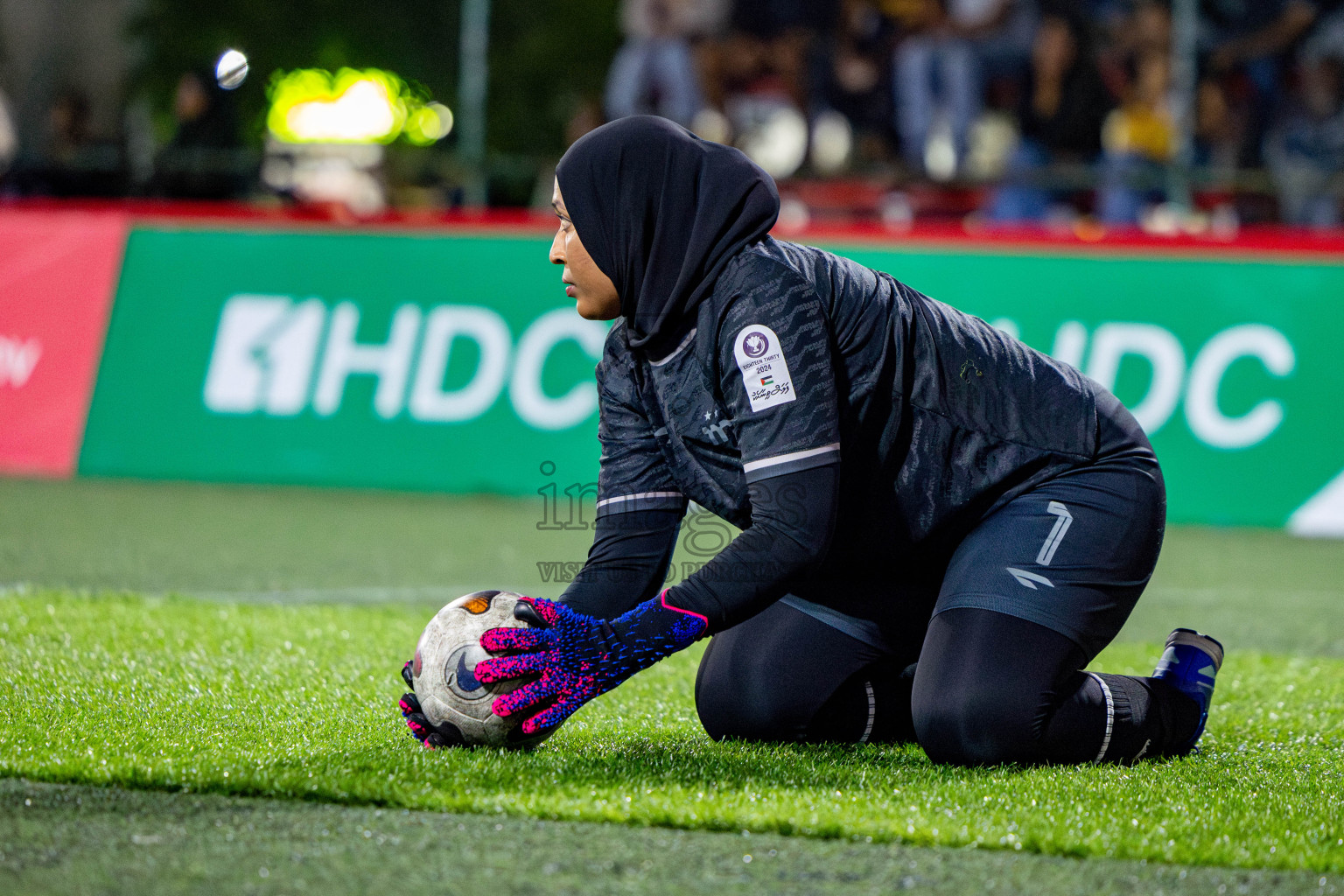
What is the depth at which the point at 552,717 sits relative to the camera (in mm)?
2963

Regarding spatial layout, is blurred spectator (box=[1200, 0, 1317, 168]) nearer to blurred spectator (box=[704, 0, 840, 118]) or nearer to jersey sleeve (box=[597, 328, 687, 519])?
blurred spectator (box=[704, 0, 840, 118])

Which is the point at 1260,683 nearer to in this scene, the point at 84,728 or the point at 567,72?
the point at 84,728

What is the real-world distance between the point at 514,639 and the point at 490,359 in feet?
17.4

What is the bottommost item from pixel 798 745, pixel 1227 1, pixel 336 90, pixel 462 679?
pixel 336 90

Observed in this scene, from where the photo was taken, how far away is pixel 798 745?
3.45 metres

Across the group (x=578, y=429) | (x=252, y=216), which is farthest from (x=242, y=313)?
(x=578, y=429)

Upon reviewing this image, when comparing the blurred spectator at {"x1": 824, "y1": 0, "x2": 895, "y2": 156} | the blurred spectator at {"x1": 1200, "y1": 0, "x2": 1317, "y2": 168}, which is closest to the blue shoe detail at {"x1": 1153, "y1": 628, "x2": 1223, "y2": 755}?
the blurred spectator at {"x1": 1200, "y1": 0, "x2": 1317, "y2": 168}

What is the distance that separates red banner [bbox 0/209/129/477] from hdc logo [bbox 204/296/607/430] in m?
0.78

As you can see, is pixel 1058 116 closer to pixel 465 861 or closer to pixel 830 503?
pixel 830 503

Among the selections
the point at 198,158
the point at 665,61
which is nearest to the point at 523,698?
the point at 198,158

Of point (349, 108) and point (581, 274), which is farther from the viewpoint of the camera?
point (349, 108)

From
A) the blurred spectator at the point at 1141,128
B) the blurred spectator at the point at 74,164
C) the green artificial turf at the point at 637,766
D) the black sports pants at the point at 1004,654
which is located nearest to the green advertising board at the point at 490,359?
the blurred spectator at the point at 1141,128

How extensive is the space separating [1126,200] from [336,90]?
1110cm

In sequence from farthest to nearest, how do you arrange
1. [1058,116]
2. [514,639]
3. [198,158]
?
[198,158] < [1058,116] < [514,639]
